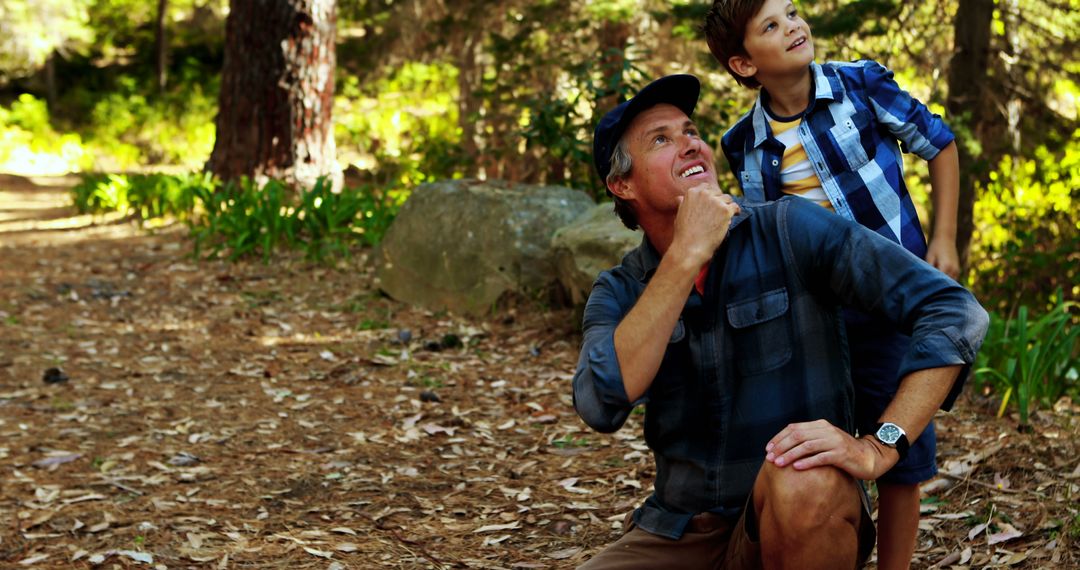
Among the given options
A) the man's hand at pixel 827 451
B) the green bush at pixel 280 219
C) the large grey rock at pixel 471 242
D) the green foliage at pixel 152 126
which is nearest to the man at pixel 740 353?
the man's hand at pixel 827 451

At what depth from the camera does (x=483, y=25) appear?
10.0 metres

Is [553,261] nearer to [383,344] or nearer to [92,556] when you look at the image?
[383,344]

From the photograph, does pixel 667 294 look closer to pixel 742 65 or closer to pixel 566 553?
pixel 742 65

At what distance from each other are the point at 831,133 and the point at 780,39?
0.30 meters

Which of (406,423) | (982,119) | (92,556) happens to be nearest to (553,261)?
(406,423)

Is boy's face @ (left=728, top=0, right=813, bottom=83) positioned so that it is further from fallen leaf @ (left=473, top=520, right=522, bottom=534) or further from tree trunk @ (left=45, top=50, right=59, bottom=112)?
tree trunk @ (left=45, top=50, right=59, bottom=112)

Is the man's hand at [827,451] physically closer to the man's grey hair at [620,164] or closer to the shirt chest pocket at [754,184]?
the man's grey hair at [620,164]

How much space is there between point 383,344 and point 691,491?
4.15 m

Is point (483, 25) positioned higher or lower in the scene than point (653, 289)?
higher

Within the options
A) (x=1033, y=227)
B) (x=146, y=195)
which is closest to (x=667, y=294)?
(x=1033, y=227)

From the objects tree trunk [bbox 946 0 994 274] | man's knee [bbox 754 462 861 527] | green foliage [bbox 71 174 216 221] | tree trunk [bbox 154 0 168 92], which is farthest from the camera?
tree trunk [bbox 154 0 168 92]

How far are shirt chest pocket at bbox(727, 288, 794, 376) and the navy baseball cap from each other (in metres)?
0.46

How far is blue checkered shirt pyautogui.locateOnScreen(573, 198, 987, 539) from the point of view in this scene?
2.12m

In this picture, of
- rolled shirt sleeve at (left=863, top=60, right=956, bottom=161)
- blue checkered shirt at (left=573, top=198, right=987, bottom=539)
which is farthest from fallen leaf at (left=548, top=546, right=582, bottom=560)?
rolled shirt sleeve at (left=863, top=60, right=956, bottom=161)
